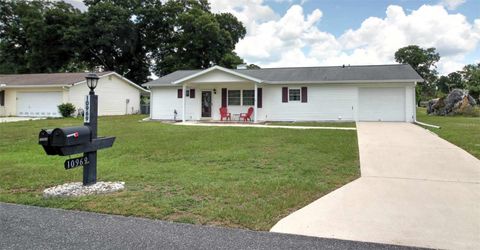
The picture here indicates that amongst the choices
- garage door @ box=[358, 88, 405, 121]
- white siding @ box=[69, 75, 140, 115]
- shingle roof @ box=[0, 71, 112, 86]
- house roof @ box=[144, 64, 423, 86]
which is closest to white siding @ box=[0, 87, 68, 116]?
shingle roof @ box=[0, 71, 112, 86]

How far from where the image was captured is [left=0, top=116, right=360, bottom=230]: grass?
473 cm

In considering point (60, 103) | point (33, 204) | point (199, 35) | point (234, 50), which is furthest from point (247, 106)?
point (234, 50)

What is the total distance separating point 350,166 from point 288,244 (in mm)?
4379

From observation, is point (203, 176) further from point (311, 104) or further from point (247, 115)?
point (311, 104)

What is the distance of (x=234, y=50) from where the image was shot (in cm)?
4381

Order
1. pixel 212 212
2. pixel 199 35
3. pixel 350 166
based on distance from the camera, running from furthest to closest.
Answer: pixel 199 35, pixel 350 166, pixel 212 212

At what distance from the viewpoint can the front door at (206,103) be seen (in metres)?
22.4

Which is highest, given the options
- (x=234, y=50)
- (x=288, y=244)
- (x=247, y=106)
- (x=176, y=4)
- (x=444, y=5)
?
(x=176, y=4)

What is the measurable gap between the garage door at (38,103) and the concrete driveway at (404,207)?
79.0 ft

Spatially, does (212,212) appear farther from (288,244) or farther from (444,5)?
(444,5)

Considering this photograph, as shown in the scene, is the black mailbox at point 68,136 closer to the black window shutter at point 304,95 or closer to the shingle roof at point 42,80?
the black window shutter at point 304,95

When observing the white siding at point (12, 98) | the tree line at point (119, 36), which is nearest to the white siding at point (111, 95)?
the white siding at point (12, 98)

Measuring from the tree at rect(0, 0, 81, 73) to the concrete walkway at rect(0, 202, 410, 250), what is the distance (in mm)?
38746

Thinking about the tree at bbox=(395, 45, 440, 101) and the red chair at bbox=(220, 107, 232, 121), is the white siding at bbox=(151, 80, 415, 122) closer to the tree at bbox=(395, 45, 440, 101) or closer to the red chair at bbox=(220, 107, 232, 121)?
the red chair at bbox=(220, 107, 232, 121)
